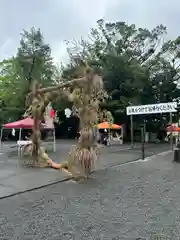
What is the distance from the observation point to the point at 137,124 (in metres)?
50.1

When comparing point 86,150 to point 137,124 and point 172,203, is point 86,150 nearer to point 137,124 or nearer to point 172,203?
point 172,203

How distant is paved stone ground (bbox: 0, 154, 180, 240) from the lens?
5.95 meters

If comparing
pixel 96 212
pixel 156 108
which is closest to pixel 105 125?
pixel 156 108

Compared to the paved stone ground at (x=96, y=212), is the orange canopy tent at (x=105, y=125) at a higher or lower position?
higher

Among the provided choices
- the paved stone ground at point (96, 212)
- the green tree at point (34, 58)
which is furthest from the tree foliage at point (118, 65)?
the paved stone ground at point (96, 212)

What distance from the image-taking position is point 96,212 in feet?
24.8

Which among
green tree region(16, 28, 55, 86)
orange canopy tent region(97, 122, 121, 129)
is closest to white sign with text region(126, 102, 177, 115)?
orange canopy tent region(97, 122, 121, 129)

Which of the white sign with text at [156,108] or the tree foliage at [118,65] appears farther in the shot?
the tree foliage at [118,65]

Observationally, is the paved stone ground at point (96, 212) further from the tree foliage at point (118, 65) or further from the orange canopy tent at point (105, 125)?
the tree foliage at point (118, 65)

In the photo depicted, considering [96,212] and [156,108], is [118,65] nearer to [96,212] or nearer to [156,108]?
[156,108]

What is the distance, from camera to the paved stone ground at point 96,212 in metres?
5.95

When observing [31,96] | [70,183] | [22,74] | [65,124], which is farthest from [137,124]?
[70,183]

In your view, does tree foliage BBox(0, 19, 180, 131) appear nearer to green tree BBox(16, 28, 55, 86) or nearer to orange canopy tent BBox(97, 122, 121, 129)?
green tree BBox(16, 28, 55, 86)

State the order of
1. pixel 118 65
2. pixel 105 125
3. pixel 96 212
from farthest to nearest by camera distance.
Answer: pixel 118 65 → pixel 105 125 → pixel 96 212
